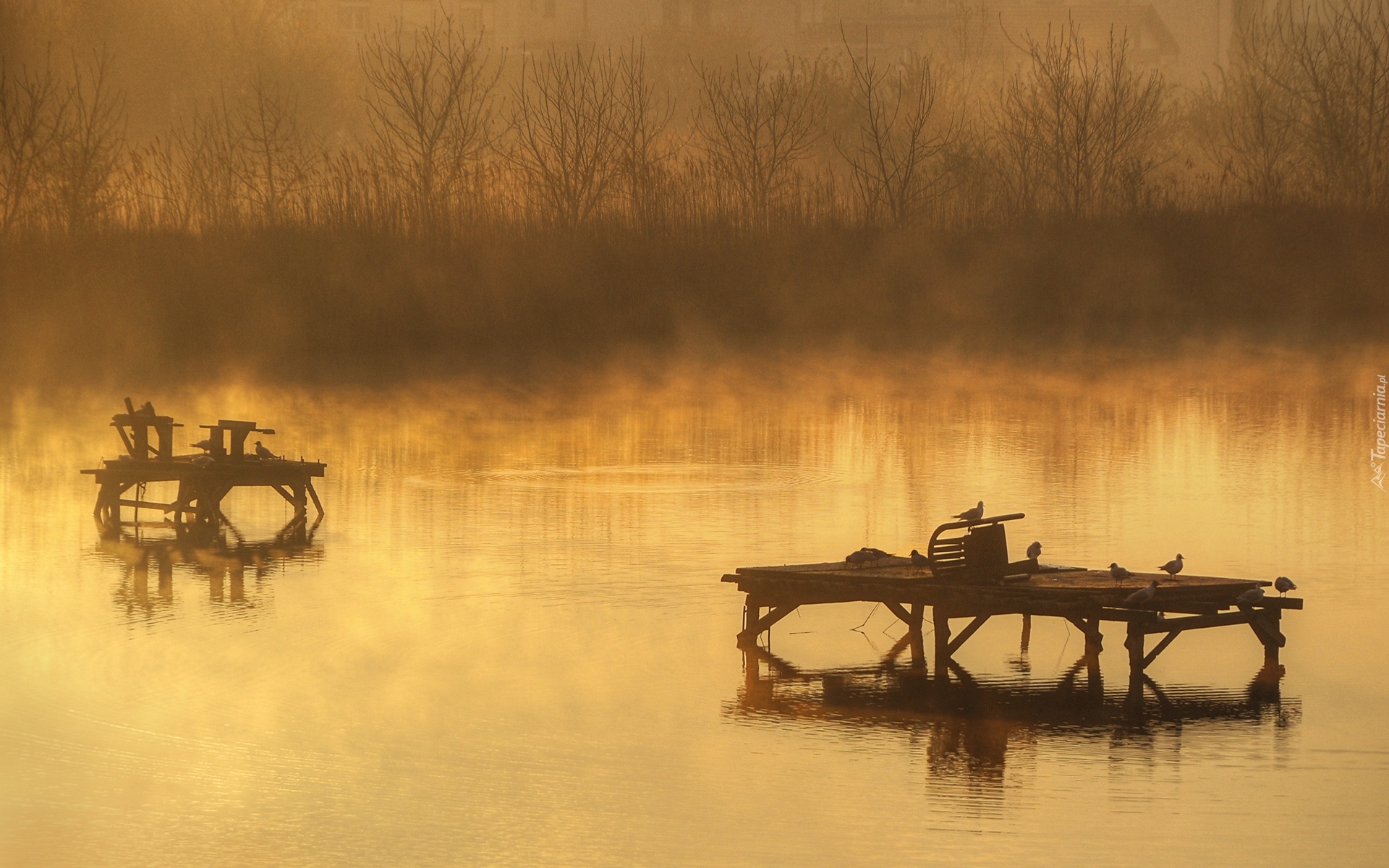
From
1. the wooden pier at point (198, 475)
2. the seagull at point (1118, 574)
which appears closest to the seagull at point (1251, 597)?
the seagull at point (1118, 574)

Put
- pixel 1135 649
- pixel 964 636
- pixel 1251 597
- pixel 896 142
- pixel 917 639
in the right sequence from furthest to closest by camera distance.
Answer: pixel 896 142
pixel 917 639
pixel 964 636
pixel 1251 597
pixel 1135 649

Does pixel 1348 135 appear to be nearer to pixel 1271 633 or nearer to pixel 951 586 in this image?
pixel 1271 633

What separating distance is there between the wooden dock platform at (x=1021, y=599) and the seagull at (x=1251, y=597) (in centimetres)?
4

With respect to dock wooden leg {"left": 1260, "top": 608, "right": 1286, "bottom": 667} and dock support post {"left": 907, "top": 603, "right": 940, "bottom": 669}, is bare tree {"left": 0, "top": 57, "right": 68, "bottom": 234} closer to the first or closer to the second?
dock support post {"left": 907, "top": 603, "right": 940, "bottom": 669}

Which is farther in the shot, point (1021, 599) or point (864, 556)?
point (864, 556)

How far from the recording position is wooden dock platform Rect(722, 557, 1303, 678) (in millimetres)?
12633

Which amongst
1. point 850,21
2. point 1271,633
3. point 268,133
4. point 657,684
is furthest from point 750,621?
point 850,21

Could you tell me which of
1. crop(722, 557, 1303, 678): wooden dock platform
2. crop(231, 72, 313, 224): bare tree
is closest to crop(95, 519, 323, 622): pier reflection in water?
crop(722, 557, 1303, 678): wooden dock platform

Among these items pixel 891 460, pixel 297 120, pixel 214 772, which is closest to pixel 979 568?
pixel 214 772

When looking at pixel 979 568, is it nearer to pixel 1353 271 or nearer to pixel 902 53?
pixel 1353 271

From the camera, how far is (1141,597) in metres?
12.5

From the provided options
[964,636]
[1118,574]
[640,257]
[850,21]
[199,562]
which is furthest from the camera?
[850,21]

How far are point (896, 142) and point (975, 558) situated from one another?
196 feet

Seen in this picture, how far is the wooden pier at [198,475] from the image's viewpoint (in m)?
20.2
